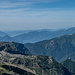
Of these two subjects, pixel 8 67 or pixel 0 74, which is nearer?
pixel 0 74

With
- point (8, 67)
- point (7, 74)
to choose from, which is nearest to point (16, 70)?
point (8, 67)

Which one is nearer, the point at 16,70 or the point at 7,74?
the point at 7,74

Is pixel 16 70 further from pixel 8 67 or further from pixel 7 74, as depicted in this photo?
pixel 7 74

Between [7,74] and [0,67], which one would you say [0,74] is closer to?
[7,74]

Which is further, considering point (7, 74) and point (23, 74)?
point (23, 74)

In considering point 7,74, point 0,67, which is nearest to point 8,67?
point 0,67

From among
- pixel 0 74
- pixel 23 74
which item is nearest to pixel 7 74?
pixel 0 74

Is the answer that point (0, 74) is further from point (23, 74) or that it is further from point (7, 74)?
point (23, 74)
